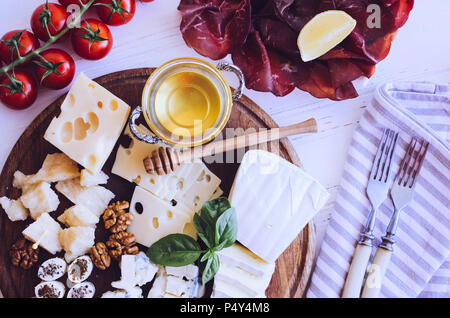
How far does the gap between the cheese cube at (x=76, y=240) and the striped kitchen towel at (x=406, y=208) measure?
0.68 metres

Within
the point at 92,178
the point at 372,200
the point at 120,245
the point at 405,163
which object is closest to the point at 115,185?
the point at 92,178

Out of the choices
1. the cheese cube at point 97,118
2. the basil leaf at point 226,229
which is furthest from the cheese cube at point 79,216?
the basil leaf at point 226,229

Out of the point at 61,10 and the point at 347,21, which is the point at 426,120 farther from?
the point at 61,10

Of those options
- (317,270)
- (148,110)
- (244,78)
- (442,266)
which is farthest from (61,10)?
(442,266)

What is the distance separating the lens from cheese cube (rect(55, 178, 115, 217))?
122 centimetres

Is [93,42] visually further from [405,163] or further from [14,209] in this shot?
[405,163]

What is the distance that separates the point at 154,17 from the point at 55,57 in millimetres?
330

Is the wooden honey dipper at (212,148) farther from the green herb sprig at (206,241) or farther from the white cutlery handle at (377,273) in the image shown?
the white cutlery handle at (377,273)

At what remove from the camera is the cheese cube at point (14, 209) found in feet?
3.97

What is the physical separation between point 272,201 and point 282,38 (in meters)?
0.49

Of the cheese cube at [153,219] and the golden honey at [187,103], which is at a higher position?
the golden honey at [187,103]

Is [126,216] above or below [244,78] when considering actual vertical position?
below

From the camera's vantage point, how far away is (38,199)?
3.94 ft
